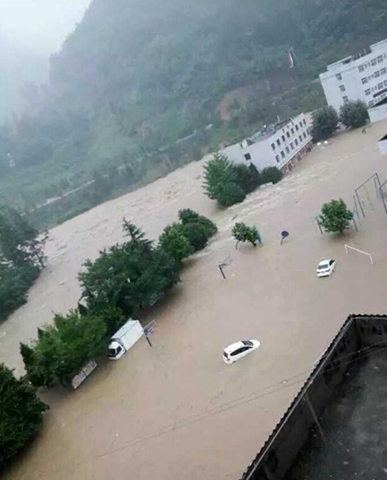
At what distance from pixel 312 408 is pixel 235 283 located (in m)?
16.9

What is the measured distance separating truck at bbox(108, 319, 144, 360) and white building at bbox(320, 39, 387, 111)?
36458 mm

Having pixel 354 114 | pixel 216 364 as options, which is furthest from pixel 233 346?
pixel 354 114

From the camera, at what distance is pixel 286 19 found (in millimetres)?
106812

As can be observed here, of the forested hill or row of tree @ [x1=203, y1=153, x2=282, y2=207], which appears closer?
row of tree @ [x1=203, y1=153, x2=282, y2=207]

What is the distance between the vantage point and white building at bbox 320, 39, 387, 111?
153ft

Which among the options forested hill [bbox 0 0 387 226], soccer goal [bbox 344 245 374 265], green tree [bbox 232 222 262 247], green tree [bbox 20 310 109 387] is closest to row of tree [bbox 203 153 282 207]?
green tree [bbox 232 222 262 247]

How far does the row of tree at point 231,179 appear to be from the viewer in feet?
124

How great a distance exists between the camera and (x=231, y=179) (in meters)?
38.2

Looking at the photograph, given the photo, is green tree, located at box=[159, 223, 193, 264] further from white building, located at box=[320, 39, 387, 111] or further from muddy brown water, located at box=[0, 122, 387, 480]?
white building, located at box=[320, 39, 387, 111]

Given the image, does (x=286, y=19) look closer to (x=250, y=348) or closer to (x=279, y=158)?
(x=279, y=158)

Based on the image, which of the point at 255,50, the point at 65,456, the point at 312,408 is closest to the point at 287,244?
the point at 65,456

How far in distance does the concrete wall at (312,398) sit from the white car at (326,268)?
43.5ft

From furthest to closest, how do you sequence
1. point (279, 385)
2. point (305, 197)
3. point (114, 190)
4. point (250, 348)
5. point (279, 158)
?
1. point (114, 190)
2. point (279, 158)
3. point (305, 197)
4. point (250, 348)
5. point (279, 385)

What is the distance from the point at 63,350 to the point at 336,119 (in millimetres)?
36887
